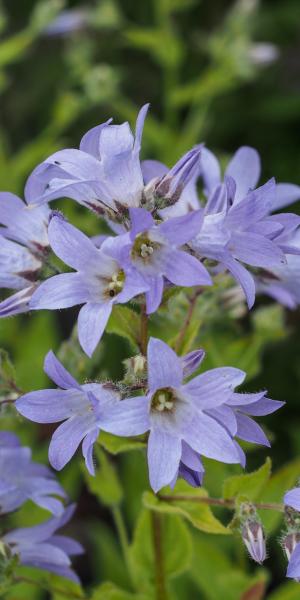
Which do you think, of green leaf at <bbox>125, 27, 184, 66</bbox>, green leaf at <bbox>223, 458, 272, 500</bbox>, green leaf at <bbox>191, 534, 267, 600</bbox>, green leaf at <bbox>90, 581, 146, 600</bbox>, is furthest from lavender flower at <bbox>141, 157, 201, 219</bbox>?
green leaf at <bbox>125, 27, 184, 66</bbox>

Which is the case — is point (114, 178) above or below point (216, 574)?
above

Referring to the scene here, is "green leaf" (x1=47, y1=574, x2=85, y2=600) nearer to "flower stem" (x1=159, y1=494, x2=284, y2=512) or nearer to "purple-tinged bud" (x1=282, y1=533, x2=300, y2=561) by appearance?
"flower stem" (x1=159, y1=494, x2=284, y2=512)

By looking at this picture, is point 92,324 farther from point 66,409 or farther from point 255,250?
point 255,250

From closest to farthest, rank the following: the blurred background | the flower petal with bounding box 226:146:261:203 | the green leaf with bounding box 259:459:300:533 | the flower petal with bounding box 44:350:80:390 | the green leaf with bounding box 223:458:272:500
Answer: the flower petal with bounding box 44:350:80:390 < the green leaf with bounding box 223:458:272:500 < the flower petal with bounding box 226:146:261:203 < the green leaf with bounding box 259:459:300:533 < the blurred background

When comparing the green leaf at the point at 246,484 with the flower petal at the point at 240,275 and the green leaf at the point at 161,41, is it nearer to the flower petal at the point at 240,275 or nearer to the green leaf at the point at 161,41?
the flower petal at the point at 240,275

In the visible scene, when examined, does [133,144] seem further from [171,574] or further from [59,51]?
[59,51]

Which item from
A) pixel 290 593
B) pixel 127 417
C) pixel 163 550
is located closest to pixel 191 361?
pixel 127 417
